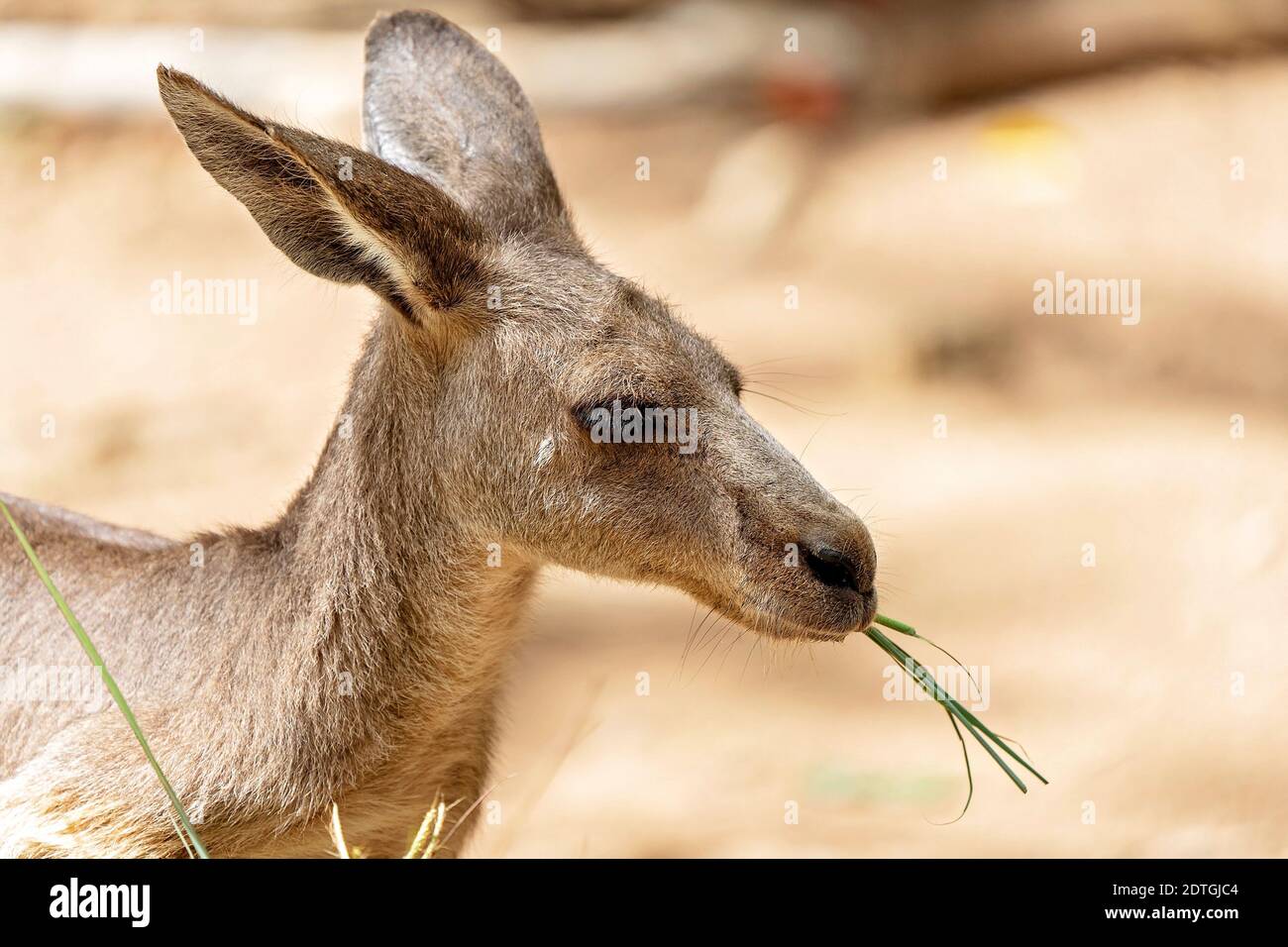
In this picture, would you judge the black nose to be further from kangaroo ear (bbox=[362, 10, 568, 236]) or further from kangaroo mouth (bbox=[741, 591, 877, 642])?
kangaroo ear (bbox=[362, 10, 568, 236])

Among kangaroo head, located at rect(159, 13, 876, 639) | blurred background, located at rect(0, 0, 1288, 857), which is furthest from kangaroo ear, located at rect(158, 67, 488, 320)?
blurred background, located at rect(0, 0, 1288, 857)

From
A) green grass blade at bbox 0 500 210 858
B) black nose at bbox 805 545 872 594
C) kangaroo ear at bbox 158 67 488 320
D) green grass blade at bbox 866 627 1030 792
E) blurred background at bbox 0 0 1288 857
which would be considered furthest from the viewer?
blurred background at bbox 0 0 1288 857

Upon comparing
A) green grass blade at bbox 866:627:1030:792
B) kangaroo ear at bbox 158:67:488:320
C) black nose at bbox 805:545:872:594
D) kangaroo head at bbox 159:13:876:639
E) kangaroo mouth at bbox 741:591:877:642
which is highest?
kangaroo ear at bbox 158:67:488:320

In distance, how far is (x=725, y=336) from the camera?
40.0ft

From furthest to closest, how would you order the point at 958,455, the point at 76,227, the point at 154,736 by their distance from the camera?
the point at 76,227, the point at 958,455, the point at 154,736

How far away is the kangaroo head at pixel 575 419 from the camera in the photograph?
176 inches

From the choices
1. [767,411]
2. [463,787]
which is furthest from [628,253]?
[463,787]

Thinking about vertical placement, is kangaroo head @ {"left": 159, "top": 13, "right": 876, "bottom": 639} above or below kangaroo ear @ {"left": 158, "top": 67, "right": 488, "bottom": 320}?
below

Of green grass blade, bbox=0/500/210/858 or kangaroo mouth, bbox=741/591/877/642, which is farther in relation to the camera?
kangaroo mouth, bbox=741/591/877/642

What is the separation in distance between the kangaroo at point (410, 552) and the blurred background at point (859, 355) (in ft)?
2.16

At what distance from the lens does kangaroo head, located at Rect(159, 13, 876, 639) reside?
14.6 feet

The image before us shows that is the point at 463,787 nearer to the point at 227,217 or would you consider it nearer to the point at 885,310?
the point at 885,310

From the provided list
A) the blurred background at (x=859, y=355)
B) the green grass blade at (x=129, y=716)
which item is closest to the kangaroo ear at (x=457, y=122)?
the blurred background at (x=859, y=355)

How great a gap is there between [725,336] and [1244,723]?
518 cm
